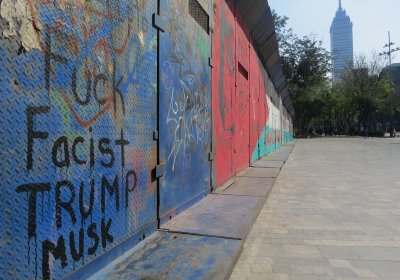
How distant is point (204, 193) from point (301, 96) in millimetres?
57450

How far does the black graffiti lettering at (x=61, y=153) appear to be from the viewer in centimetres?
241

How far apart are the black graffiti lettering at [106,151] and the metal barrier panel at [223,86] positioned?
3876 millimetres

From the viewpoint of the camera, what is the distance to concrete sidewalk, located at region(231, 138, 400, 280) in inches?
142

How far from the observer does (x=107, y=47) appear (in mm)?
3084

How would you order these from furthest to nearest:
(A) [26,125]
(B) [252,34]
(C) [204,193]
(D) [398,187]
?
(B) [252,34] < (D) [398,187] < (C) [204,193] < (A) [26,125]

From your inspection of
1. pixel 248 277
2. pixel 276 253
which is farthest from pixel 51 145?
pixel 276 253

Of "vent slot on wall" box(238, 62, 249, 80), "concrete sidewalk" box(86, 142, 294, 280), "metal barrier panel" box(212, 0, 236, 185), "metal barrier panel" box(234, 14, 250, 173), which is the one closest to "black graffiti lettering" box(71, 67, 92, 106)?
"concrete sidewalk" box(86, 142, 294, 280)

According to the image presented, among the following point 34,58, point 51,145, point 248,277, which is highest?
point 34,58

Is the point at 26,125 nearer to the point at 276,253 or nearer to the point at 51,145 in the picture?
the point at 51,145

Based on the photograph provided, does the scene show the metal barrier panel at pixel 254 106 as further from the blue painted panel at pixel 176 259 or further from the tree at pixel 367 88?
the tree at pixel 367 88

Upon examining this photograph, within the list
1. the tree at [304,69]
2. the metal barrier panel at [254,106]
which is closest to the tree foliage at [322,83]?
the tree at [304,69]

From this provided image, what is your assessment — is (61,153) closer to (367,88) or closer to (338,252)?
(338,252)

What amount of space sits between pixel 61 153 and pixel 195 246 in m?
1.73

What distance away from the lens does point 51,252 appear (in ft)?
7.82
